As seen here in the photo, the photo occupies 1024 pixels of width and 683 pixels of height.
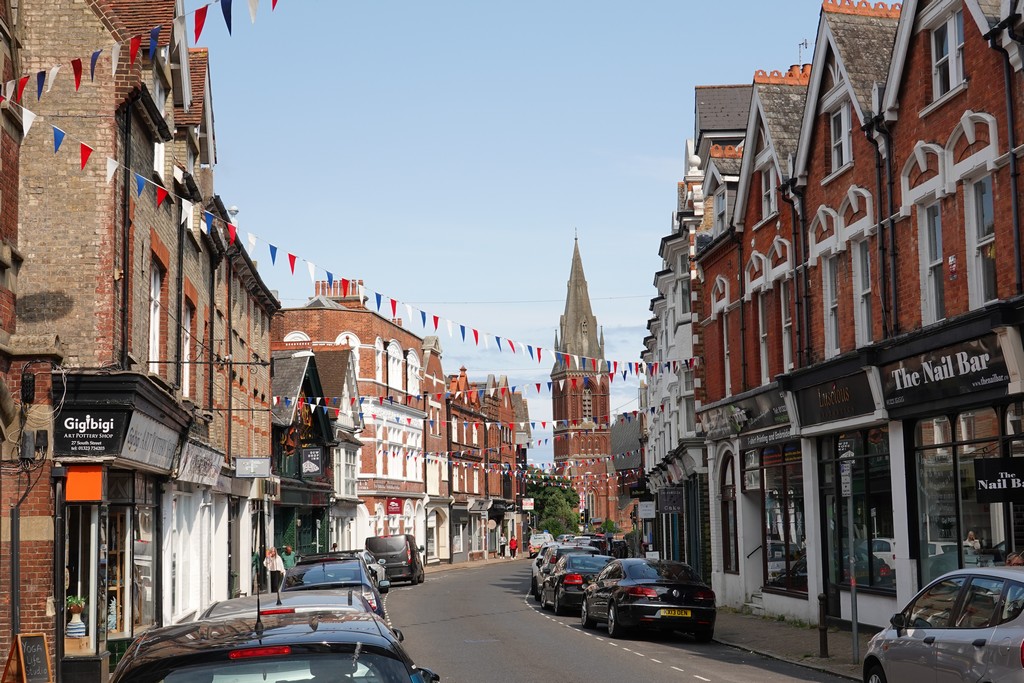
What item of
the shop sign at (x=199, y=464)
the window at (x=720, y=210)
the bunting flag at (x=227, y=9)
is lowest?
the shop sign at (x=199, y=464)

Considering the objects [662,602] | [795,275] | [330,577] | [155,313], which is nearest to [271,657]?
[330,577]

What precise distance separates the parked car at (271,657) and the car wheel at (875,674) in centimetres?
778

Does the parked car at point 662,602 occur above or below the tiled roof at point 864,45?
below

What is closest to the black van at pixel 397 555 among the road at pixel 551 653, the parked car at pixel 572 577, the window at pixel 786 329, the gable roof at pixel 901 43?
the road at pixel 551 653

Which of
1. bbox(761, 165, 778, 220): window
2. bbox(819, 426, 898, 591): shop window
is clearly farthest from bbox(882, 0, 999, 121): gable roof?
bbox(761, 165, 778, 220): window

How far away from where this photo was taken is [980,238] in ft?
57.1

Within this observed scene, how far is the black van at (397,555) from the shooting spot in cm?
4659

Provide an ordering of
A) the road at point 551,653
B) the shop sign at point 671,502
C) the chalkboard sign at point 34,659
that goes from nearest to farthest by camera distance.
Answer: the chalkboard sign at point 34,659 → the road at point 551,653 → the shop sign at point 671,502

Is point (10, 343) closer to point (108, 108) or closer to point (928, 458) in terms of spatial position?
point (108, 108)

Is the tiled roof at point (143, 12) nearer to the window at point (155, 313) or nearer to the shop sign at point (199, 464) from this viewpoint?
the window at point (155, 313)

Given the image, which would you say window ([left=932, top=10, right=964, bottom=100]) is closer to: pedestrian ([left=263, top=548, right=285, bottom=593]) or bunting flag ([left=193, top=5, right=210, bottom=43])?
bunting flag ([left=193, top=5, right=210, bottom=43])

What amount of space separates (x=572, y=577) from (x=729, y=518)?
175 inches

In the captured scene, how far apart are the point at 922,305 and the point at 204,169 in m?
16.2

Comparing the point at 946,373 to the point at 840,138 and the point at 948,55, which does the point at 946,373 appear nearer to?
the point at 948,55
